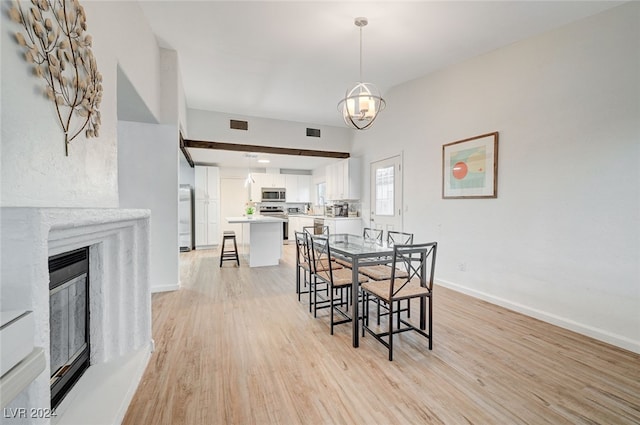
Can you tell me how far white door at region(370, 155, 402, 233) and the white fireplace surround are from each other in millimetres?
3783

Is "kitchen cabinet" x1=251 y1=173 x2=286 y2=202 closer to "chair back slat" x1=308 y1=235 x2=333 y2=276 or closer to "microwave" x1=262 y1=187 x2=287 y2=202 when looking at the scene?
"microwave" x1=262 y1=187 x2=287 y2=202

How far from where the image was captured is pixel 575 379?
1895mm

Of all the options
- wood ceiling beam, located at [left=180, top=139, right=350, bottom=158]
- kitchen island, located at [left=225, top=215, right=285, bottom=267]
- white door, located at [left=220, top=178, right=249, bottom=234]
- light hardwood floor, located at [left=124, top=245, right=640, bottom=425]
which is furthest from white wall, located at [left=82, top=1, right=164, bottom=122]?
white door, located at [left=220, top=178, right=249, bottom=234]

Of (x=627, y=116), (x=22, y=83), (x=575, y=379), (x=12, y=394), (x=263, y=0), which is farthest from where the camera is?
(x=263, y=0)

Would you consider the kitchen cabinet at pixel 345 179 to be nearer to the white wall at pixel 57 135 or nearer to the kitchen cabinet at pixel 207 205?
the kitchen cabinet at pixel 207 205

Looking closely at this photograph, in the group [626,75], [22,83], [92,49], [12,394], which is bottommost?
[12,394]

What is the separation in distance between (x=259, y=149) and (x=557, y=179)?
4905 millimetres

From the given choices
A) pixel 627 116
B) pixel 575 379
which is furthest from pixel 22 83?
pixel 627 116

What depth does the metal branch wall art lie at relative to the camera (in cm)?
110

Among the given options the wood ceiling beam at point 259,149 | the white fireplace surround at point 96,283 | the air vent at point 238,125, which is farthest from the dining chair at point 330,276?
the air vent at point 238,125

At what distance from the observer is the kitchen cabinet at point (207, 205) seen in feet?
23.9

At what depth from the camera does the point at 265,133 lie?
19.4 ft

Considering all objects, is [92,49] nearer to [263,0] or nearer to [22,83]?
[22,83]

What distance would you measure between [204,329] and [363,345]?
1537mm
